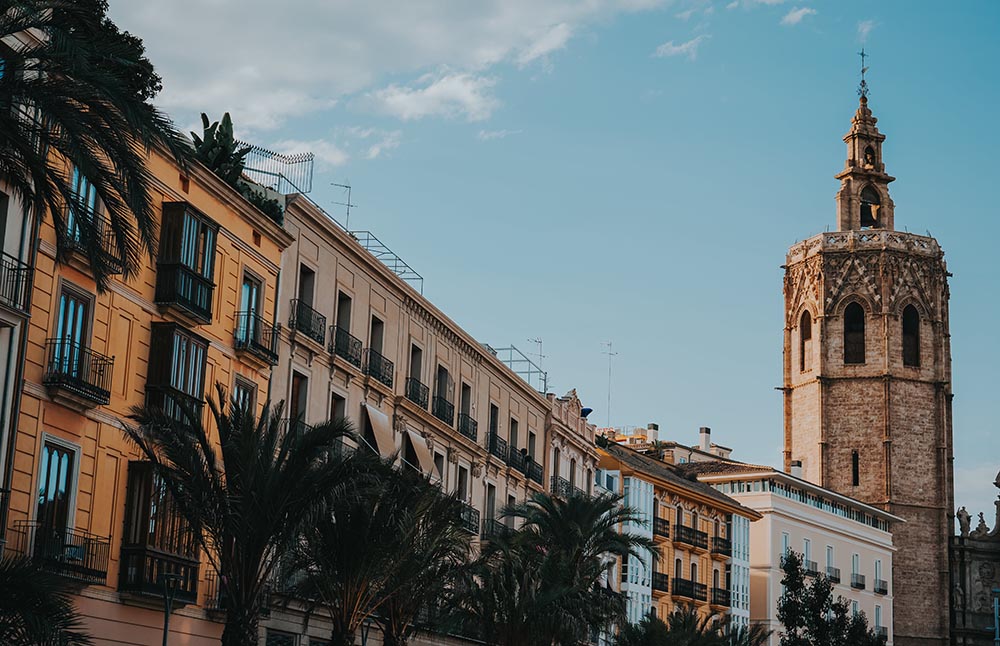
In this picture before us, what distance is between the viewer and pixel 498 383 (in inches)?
2036

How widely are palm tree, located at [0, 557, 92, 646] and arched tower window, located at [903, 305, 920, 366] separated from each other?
294 ft

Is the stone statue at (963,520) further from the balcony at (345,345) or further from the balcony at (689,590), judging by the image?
the balcony at (345,345)

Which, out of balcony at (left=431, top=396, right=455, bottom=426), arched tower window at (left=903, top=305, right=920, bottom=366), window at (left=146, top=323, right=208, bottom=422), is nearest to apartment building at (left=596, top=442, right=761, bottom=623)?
balcony at (left=431, top=396, right=455, bottom=426)

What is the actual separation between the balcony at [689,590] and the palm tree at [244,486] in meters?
48.0

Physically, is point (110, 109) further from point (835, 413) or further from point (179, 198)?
point (835, 413)

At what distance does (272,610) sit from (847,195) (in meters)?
79.2

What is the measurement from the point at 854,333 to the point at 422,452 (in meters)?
65.3

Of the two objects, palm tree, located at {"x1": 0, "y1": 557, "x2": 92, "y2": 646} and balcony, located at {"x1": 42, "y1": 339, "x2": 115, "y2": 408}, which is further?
balcony, located at {"x1": 42, "y1": 339, "x2": 115, "y2": 408}

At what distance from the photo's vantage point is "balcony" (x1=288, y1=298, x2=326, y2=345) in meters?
36.9

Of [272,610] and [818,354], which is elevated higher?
[818,354]

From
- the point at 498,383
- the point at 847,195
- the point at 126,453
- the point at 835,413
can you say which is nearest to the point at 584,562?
the point at 498,383

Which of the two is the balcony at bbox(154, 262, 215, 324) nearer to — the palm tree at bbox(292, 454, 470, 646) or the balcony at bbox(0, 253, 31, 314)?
the balcony at bbox(0, 253, 31, 314)

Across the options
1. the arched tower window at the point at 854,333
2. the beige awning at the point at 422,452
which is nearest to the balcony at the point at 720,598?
the arched tower window at the point at 854,333

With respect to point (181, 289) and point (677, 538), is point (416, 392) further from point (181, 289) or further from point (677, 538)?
point (677, 538)
